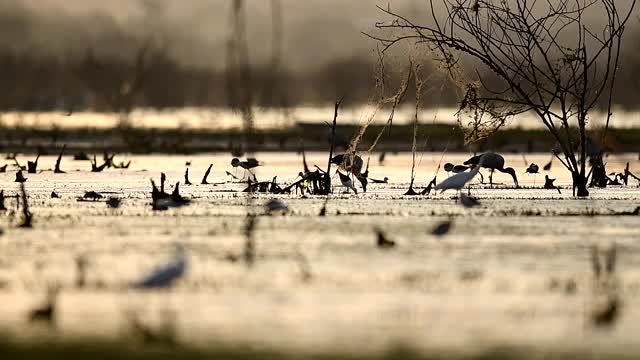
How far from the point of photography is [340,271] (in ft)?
27.1

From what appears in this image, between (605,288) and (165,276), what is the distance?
2.34 metres

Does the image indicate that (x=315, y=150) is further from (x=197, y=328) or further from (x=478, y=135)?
(x=197, y=328)

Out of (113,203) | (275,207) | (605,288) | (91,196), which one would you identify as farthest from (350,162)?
(605,288)

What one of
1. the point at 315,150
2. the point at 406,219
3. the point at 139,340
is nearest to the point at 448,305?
the point at 139,340

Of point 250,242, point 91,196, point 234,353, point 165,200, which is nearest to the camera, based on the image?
point 234,353

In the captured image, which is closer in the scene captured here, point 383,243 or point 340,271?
point 340,271

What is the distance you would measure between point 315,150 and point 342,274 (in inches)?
992

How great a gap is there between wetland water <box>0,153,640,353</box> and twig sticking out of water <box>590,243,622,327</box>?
6 centimetres

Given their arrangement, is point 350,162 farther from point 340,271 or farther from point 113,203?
point 340,271

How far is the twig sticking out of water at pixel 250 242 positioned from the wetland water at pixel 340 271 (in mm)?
68

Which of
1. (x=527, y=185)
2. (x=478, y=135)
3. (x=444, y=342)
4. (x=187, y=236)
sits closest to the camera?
(x=444, y=342)

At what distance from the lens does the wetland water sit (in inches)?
250

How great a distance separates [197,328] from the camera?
6395 millimetres

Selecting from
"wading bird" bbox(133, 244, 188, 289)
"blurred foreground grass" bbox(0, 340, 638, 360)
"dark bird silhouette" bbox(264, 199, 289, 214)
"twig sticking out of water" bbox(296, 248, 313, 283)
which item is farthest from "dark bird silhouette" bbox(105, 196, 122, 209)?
"blurred foreground grass" bbox(0, 340, 638, 360)
